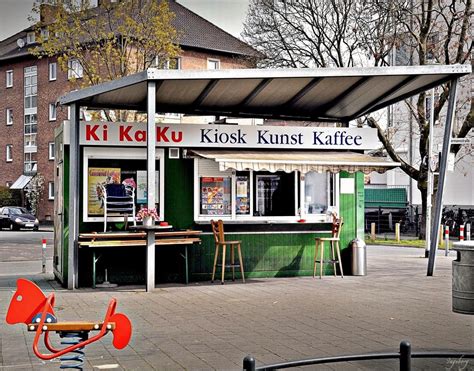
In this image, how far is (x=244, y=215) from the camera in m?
17.0

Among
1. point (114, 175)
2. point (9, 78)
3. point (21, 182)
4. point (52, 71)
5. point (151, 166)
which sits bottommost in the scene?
point (114, 175)

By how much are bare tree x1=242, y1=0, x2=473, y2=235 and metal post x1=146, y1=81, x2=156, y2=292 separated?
18.1 metres

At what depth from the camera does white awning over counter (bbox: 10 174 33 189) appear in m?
63.0

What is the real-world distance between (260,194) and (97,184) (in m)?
3.65

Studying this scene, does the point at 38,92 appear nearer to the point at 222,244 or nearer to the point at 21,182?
the point at 21,182

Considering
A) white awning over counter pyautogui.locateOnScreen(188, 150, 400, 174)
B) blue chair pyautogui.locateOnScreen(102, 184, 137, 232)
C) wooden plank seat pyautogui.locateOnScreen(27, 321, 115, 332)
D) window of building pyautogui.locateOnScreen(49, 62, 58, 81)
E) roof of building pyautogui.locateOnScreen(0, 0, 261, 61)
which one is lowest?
wooden plank seat pyautogui.locateOnScreen(27, 321, 115, 332)

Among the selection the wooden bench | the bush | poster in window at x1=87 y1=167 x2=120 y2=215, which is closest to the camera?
the wooden bench

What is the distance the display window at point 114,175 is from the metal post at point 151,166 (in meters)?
1.54

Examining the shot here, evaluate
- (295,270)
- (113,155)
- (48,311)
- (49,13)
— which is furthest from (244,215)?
(49,13)

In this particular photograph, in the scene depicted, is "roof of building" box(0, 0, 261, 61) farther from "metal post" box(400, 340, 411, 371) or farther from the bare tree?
"metal post" box(400, 340, 411, 371)

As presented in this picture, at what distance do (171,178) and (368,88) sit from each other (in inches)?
183

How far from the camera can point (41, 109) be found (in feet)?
209

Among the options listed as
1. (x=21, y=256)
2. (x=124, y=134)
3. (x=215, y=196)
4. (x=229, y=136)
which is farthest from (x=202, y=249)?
(x=21, y=256)

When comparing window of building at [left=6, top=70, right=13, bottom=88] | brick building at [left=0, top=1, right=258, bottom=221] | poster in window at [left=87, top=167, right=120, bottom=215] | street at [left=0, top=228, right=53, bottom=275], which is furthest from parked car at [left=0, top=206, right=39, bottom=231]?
poster in window at [left=87, top=167, right=120, bottom=215]
